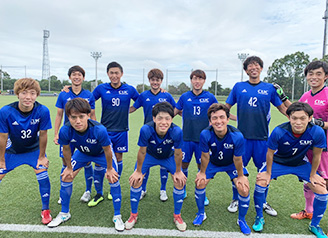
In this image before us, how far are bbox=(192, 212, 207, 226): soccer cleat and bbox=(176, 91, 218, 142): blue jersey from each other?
1.18 meters

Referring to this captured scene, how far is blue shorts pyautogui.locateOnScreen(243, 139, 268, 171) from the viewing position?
3252 millimetres

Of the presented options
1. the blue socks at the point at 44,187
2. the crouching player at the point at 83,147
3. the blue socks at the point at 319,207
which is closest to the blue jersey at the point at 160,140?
the crouching player at the point at 83,147

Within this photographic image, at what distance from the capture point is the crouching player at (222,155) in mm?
2787

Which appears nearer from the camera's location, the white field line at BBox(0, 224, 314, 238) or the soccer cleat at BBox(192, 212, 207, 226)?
the white field line at BBox(0, 224, 314, 238)

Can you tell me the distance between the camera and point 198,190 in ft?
9.72

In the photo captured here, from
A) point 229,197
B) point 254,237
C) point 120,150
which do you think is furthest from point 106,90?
point 254,237

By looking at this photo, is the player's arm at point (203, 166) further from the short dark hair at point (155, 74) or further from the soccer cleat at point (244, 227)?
the short dark hair at point (155, 74)

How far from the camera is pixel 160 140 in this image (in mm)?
2941

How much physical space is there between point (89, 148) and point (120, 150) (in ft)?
3.19

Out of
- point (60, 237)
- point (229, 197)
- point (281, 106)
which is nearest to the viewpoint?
point (60, 237)

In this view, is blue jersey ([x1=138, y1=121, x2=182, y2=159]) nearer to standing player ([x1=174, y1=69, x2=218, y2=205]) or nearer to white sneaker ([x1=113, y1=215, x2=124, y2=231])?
standing player ([x1=174, y1=69, x2=218, y2=205])

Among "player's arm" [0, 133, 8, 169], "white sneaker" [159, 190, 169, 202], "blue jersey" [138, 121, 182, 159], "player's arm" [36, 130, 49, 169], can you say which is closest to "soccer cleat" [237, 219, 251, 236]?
"white sneaker" [159, 190, 169, 202]

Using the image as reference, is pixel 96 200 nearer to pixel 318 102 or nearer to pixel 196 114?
pixel 196 114

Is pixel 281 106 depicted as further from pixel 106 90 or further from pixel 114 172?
pixel 106 90
